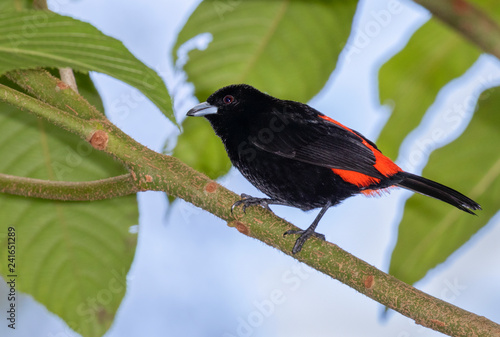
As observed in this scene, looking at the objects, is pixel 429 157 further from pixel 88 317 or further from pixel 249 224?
pixel 88 317

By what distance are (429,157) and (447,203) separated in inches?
6.4

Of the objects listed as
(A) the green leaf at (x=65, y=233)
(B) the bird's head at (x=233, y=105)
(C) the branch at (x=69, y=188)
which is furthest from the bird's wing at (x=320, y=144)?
(C) the branch at (x=69, y=188)

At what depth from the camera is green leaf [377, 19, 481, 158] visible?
1744 mm

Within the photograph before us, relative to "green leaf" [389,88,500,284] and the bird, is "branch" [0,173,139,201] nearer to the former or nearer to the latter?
the bird

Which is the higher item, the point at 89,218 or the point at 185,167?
the point at 185,167

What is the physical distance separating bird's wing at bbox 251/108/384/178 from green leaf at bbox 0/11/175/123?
989 mm

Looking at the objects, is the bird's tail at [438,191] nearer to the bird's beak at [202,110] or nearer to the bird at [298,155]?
the bird at [298,155]

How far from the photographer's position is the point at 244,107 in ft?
7.27

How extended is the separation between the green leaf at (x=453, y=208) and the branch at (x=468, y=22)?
689 mm

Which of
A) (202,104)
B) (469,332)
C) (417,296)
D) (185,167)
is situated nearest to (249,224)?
(185,167)

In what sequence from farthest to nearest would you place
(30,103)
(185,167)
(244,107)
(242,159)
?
(244,107), (242,159), (185,167), (30,103)

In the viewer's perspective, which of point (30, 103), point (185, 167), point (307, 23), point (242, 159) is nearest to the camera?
point (30, 103)

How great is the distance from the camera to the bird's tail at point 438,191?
62.4 inches

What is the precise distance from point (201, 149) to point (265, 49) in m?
0.38
